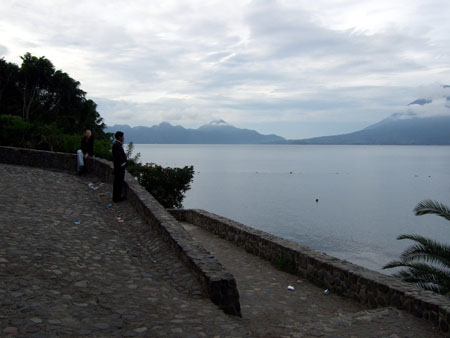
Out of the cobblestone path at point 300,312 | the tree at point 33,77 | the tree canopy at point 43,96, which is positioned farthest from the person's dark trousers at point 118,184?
the tree at point 33,77

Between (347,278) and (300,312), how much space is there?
50.1 inches

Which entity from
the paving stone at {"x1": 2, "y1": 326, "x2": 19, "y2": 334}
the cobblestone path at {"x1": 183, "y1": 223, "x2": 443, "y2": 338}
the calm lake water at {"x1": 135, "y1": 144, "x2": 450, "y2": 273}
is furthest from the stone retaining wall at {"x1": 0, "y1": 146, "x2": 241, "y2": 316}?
the calm lake water at {"x1": 135, "y1": 144, "x2": 450, "y2": 273}

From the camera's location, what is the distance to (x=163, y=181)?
27453mm

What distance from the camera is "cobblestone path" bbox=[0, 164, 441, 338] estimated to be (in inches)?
174

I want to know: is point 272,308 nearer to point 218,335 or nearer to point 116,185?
point 218,335

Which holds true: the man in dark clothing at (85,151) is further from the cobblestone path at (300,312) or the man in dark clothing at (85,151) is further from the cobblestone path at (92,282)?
the cobblestone path at (300,312)

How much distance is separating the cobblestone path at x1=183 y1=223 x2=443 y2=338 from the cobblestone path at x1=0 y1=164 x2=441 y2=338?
2 cm

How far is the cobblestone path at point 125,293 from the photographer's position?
14.5 feet

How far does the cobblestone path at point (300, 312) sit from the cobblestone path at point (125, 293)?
0.6 inches

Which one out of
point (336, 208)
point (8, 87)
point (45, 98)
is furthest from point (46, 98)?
point (336, 208)

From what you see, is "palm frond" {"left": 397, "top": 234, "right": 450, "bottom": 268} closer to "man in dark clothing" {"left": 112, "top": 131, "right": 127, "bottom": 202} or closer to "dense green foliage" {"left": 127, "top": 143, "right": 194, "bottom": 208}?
"man in dark clothing" {"left": 112, "top": 131, "right": 127, "bottom": 202}

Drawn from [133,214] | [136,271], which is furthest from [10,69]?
[136,271]

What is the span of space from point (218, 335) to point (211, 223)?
34.1ft

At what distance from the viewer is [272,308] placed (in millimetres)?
7102
